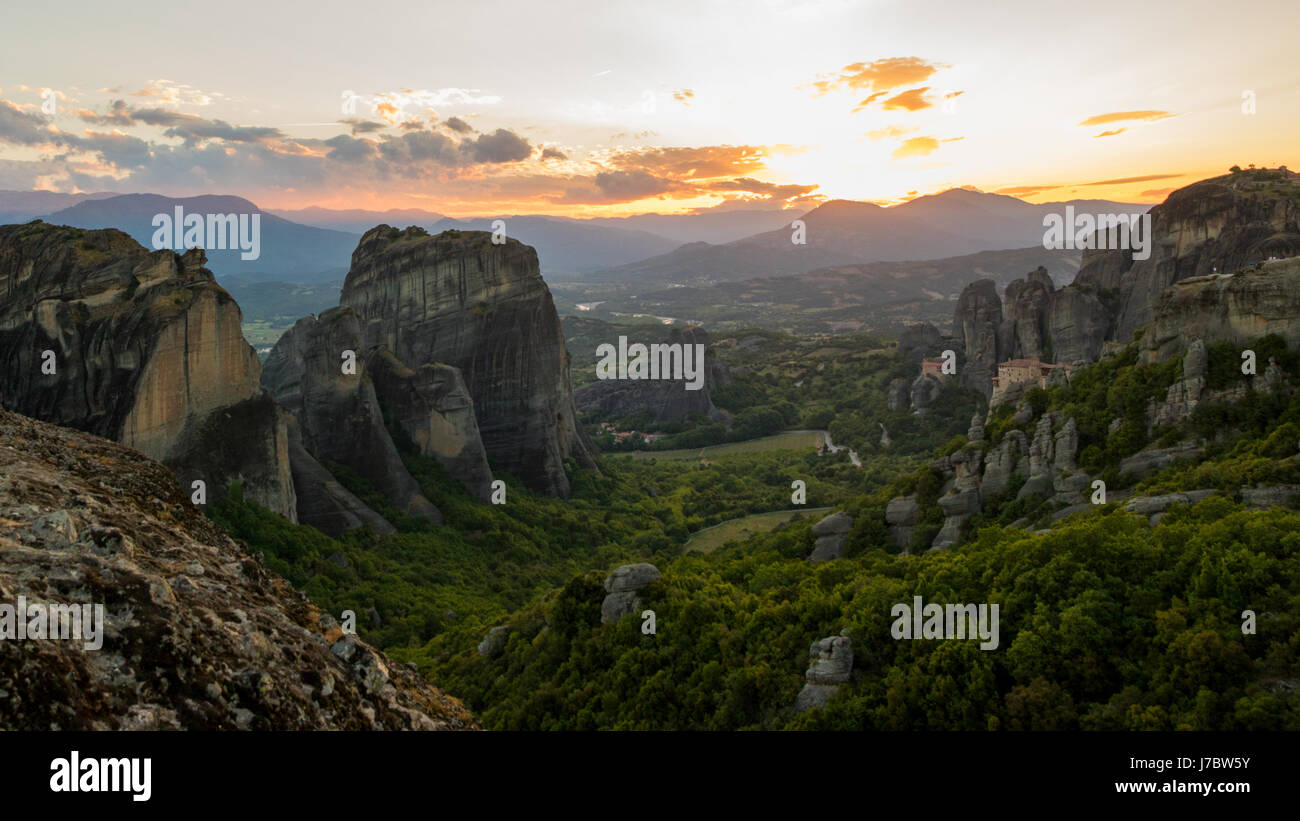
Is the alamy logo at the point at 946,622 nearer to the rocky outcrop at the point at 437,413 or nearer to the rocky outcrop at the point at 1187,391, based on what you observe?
the rocky outcrop at the point at 1187,391

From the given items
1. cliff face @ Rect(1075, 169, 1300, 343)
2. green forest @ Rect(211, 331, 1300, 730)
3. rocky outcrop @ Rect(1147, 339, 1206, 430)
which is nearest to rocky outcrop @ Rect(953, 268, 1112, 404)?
cliff face @ Rect(1075, 169, 1300, 343)

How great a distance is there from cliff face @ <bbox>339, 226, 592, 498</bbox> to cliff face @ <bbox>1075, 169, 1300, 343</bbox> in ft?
134

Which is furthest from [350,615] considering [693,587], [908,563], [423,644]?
[908,563]

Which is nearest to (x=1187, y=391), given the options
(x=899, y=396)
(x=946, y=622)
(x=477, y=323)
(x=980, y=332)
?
(x=946, y=622)

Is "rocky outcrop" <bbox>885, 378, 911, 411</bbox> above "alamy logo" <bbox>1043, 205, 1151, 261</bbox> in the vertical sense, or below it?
below

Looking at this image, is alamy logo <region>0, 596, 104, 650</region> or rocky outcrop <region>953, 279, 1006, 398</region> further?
rocky outcrop <region>953, 279, 1006, 398</region>

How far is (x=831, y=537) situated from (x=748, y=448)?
50.7 metres

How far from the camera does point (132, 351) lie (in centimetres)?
2878

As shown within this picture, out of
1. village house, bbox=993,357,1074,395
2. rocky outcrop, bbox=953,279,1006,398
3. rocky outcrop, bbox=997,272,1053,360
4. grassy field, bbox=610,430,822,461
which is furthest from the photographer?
grassy field, bbox=610,430,822,461

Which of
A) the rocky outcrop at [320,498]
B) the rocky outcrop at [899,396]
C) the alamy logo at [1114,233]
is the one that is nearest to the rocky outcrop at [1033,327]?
the alamy logo at [1114,233]

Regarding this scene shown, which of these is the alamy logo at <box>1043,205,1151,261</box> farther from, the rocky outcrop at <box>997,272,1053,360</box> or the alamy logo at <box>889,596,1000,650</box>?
the alamy logo at <box>889,596,1000,650</box>

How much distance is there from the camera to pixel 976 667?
15.9 metres

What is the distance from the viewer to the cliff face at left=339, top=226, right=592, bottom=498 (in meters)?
50.7

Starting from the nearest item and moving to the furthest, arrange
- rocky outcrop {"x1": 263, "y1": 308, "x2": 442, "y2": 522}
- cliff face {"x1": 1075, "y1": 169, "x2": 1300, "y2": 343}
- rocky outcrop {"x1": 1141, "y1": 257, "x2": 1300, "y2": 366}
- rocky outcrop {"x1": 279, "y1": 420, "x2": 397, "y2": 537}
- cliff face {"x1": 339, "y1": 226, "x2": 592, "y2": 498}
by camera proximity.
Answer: rocky outcrop {"x1": 1141, "y1": 257, "x2": 1300, "y2": 366} < rocky outcrop {"x1": 279, "y1": 420, "x2": 397, "y2": 537} < rocky outcrop {"x1": 263, "y1": 308, "x2": 442, "y2": 522} < cliff face {"x1": 339, "y1": 226, "x2": 592, "y2": 498} < cliff face {"x1": 1075, "y1": 169, "x2": 1300, "y2": 343}
